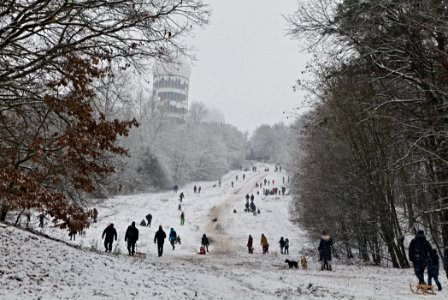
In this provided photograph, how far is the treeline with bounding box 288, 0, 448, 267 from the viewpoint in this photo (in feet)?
36.6

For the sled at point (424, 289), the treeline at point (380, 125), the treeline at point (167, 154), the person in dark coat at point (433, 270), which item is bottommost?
the sled at point (424, 289)

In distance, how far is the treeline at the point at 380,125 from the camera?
36.6 feet

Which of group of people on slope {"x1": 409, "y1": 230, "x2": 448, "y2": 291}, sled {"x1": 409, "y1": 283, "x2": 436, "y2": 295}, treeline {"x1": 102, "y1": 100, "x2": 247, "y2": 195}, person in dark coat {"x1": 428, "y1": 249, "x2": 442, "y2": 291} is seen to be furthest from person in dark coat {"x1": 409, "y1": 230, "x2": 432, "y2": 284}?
treeline {"x1": 102, "y1": 100, "x2": 247, "y2": 195}

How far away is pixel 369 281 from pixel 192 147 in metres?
67.1

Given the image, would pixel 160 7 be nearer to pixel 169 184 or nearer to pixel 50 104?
pixel 50 104

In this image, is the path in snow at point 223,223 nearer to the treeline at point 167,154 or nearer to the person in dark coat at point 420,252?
the treeline at point 167,154

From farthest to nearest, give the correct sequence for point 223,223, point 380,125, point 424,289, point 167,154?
point 167,154
point 223,223
point 380,125
point 424,289

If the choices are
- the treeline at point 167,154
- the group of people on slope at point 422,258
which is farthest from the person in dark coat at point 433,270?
the treeline at point 167,154

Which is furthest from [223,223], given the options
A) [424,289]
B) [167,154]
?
[167,154]

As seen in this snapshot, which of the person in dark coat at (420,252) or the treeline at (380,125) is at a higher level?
the treeline at (380,125)

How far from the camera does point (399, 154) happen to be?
56.7ft

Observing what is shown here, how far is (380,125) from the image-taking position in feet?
→ 52.9

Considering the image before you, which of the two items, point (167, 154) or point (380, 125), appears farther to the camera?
point (167, 154)

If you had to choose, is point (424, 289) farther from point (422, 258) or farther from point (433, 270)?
point (422, 258)
